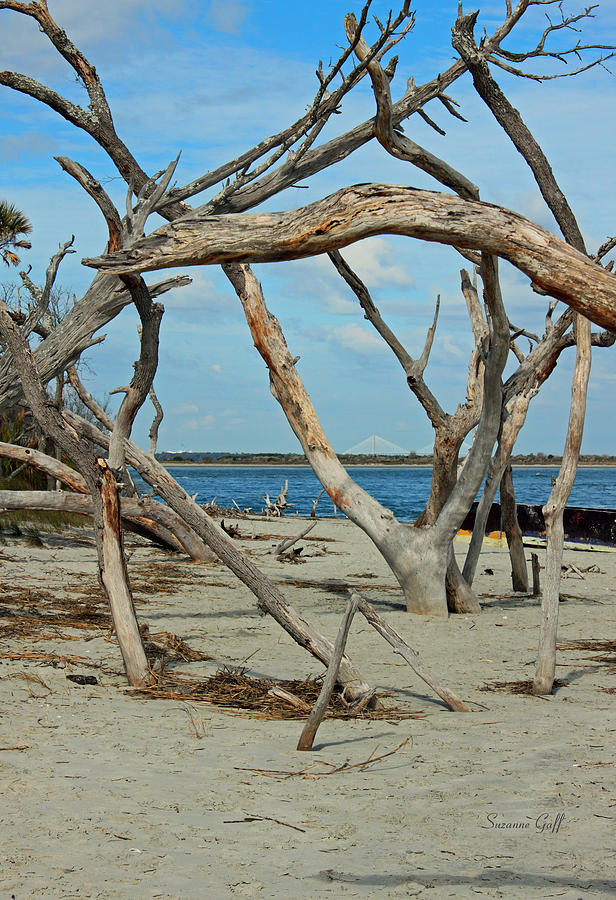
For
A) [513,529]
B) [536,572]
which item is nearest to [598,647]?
[536,572]

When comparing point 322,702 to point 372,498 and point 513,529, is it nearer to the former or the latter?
point 372,498

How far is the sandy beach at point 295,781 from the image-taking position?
2.80 meters

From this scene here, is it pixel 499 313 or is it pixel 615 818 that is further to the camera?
pixel 499 313

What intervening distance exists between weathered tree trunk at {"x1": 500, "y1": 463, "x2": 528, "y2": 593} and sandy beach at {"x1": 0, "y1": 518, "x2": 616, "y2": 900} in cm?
272

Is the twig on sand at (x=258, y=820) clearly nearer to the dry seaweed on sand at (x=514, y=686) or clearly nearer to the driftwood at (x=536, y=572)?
the dry seaweed on sand at (x=514, y=686)

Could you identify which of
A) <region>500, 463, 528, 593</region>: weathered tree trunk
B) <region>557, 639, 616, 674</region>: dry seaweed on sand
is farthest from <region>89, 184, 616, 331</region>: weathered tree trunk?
<region>500, 463, 528, 593</region>: weathered tree trunk

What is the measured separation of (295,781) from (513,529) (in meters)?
7.02

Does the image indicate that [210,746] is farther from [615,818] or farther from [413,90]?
[413,90]

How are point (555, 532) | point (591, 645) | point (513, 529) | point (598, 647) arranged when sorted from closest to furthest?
1. point (555, 532)
2. point (598, 647)
3. point (591, 645)
4. point (513, 529)

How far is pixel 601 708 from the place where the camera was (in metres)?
5.28

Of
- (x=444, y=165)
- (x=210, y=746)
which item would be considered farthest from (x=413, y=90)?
(x=210, y=746)

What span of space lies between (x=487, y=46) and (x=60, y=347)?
4489 millimetres

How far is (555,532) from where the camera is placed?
5660mm

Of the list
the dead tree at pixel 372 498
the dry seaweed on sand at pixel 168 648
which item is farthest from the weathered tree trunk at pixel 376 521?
the dry seaweed on sand at pixel 168 648
